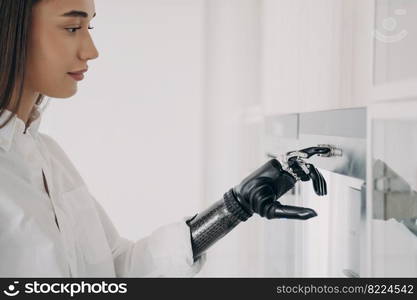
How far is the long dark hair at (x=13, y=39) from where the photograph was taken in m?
0.77

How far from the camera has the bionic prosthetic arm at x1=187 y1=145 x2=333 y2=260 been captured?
2.39ft

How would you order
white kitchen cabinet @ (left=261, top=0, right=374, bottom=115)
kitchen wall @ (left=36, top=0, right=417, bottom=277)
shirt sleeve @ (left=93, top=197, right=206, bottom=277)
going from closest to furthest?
white kitchen cabinet @ (left=261, top=0, right=374, bottom=115)
shirt sleeve @ (left=93, top=197, right=206, bottom=277)
kitchen wall @ (left=36, top=0, right=417, bottom=277)

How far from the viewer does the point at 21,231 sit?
749mm

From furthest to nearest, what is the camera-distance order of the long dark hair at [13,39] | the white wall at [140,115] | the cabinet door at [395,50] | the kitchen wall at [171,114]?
the white wall at [140,115] → the kitchen wall at [171,114] → the long dark hair at [13,39] → the cabinet door at [395,50]

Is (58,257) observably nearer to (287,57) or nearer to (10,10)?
(10,10)

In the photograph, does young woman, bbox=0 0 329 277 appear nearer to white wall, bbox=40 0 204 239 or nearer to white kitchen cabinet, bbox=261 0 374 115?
white kitchen cabinet, bbox=261 0 374 115

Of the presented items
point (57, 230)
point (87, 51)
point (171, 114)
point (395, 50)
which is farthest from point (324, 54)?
point (171, 114)

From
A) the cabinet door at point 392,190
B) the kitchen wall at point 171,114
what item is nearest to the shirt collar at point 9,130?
the cabinet door at point 392,190

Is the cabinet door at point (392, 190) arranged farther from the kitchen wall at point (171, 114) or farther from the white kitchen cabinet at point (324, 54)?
the kitchen wall at point (171, 114)

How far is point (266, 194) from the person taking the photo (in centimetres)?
76

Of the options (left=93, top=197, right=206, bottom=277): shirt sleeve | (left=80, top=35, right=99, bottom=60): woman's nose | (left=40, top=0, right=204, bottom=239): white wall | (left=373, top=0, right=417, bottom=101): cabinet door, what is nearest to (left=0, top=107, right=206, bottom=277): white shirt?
(left=93, top=197, right=206, bottom=277): shirt sleeve

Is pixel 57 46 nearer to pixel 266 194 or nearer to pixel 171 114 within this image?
pixel 266 194

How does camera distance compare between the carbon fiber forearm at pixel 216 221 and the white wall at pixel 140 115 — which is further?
the white wall at pixel 140 115

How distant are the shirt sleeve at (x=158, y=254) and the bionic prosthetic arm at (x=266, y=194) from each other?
0.06 meters
